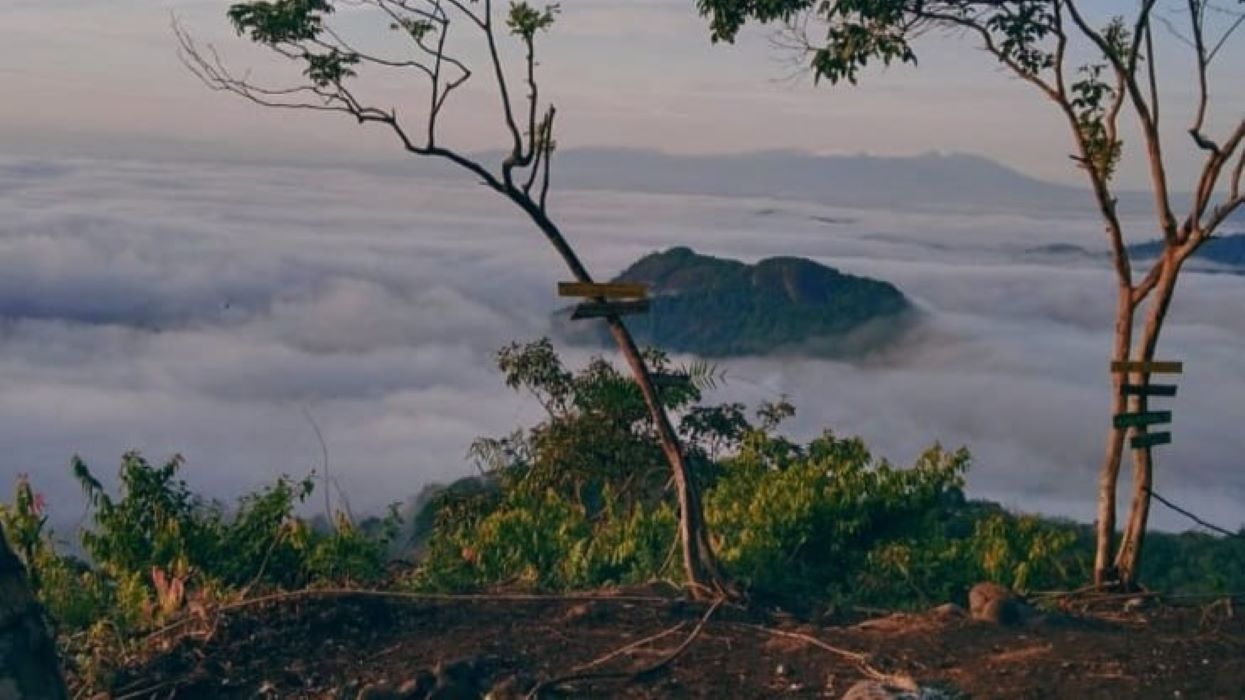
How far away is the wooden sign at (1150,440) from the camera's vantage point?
9398 mm

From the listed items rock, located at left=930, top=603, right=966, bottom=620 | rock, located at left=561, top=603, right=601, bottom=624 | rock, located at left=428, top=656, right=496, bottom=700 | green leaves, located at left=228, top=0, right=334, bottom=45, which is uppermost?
green leaves, located at left=228, top=0, right=334, bottom=45

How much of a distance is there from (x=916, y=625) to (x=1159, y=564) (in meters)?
12.6

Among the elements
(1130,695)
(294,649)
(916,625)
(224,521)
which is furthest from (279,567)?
(1130,695)

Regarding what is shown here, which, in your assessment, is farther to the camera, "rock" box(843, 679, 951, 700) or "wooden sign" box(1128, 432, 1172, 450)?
"wooden sign" box(1128, 432, 1172, 450)

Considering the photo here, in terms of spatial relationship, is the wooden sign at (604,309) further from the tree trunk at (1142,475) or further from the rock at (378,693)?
the tree trunk at (1142,475)

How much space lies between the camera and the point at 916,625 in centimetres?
Result: 841

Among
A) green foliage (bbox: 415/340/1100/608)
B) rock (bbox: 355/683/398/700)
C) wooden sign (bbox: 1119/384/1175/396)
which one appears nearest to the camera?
rock (bbox: 355/683/398/700)

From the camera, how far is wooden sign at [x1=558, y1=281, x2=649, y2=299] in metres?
8.58

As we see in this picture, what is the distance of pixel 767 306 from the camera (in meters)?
96.4

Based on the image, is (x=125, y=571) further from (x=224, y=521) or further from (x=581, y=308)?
(x=581, y=308)

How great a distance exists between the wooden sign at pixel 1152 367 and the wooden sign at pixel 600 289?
8.80ft

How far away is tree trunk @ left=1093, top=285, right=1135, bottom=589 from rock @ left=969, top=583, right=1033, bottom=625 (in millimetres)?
1112

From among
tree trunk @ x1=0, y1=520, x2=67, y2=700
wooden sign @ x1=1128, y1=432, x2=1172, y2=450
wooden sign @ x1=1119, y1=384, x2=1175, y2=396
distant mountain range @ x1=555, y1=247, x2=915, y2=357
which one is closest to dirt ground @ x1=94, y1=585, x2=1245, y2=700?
wooden sign @ x1=1128, y1=432, x2=1172, y2=450

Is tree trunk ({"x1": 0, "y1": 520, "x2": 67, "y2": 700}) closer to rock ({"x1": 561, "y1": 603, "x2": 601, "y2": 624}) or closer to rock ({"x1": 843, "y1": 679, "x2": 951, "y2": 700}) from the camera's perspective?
rock ({"x1": 843, "y1": 679, "x2": 951, "y2": 700})
